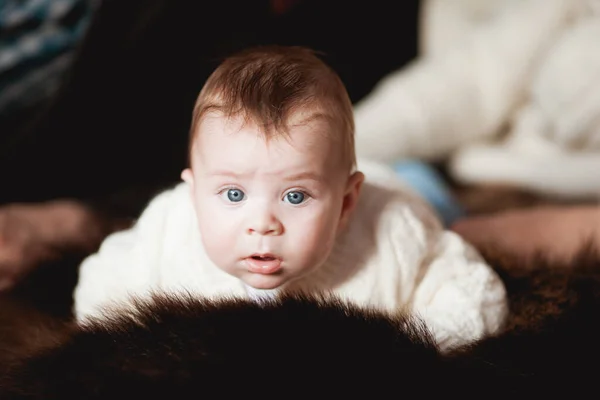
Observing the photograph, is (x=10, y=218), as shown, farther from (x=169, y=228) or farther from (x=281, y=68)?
(x=281, y=68)

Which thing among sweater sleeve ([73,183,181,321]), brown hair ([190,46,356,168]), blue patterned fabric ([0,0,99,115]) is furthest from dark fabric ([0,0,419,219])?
brown hair ([190,46,356,168])

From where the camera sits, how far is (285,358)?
521 millimetres

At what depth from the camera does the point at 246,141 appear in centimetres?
58

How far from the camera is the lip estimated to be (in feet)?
1.98

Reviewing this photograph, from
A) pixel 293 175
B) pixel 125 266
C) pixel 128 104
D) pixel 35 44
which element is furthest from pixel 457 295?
pixel 35 44

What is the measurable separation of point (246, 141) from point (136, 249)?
20cm

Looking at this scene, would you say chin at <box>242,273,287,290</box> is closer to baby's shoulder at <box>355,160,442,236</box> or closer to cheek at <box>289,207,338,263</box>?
cheek at <box>289,207,338,263</box>

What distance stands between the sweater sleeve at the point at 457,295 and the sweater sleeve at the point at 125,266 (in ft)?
0.84

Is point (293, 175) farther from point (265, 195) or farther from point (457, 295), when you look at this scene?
point (457, 295)

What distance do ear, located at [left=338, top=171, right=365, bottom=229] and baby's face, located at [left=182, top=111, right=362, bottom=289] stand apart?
0.12ft

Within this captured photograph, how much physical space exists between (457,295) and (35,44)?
0.82 meters

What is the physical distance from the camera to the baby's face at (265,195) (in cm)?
58

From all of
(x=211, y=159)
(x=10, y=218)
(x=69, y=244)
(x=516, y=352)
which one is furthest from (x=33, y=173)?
(x=516, y=352)

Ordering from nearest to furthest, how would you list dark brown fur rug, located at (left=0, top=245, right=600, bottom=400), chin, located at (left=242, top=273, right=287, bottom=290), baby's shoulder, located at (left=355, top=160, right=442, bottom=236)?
1. dark brown fur rug, located at (left=0, top=245, right=600, bottom=400)
2. chin, located at (left=242, top=273, right=287, bottom=290)
3. baby's shoulder, located at (left=355, top=160, right=442, bottom=236)
